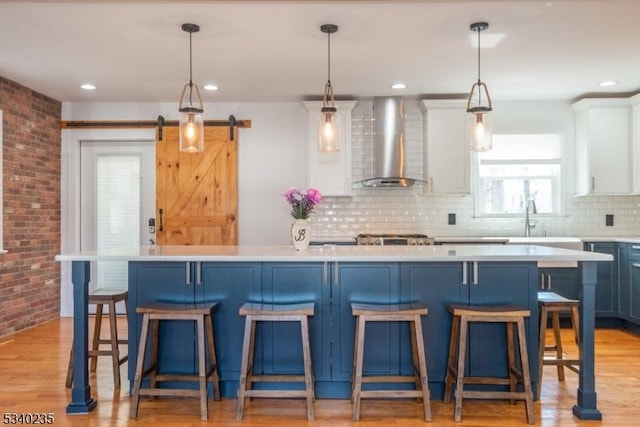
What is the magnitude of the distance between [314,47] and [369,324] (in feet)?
7.07

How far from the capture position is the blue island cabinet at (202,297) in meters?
3.03

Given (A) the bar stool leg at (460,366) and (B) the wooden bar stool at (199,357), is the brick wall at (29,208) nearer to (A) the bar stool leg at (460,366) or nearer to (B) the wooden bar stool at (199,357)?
(B) the wooden bar stool at (199,357)

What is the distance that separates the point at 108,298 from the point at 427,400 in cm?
216

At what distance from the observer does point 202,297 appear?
9.98 feet

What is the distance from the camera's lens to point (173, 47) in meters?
3.71

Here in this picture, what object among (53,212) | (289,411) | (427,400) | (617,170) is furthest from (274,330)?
(617,170)

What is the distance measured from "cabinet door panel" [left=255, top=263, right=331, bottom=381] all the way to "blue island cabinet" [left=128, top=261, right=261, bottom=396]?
128mm

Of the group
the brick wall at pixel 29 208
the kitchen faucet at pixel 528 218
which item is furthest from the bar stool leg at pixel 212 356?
the kitchen faucet at pixel 528 218

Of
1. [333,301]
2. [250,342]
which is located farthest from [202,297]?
[333,301]

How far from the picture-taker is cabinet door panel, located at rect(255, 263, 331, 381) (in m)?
3.01

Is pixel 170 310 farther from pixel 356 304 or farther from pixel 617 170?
pixel 617 170

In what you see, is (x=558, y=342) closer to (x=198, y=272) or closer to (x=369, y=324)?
(x=369, y=324)

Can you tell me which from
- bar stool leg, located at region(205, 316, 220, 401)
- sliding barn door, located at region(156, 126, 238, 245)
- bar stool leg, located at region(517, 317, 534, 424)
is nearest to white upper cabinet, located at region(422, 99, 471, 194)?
sliding barn door, located at region(156, 126, 238, 245)

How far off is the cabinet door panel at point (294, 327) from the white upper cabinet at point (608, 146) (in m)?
3.72
